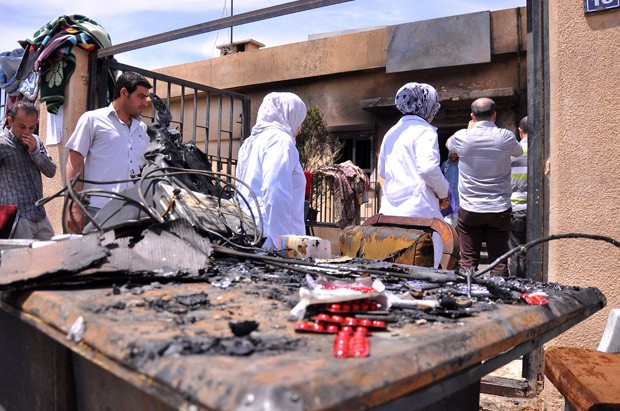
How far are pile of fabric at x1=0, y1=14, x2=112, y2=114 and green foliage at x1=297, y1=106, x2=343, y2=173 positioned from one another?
5.63 meters

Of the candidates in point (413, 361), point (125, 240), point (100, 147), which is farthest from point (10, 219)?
point (413, 361)

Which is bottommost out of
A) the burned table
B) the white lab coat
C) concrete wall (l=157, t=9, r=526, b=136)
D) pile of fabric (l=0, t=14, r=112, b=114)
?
the burned table

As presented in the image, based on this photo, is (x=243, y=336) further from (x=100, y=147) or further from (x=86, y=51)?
(x=86, y=51)

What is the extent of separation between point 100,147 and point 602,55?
9.53ft

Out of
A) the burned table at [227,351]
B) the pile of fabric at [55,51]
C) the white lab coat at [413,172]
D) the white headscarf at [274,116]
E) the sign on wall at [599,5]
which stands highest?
the pile of fabric at [55,51]

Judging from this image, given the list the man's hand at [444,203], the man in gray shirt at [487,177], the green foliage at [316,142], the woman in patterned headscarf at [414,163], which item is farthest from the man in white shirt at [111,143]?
the green foliage at [316,142]

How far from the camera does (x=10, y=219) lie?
3.40m

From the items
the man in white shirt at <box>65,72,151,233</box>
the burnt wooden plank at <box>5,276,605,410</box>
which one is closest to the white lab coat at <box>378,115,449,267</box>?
the man in white shirt at <box>65,72,151,233</box>

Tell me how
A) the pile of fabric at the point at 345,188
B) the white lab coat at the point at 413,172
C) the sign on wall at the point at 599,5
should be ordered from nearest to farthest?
the sign on wall at the point at 599,5 → the white lab coat at the point at 413,172 → the pile of fabric at the point at 345,188

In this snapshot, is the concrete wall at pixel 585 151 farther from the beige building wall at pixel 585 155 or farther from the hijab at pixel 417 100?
the hijab at pixel 417 100

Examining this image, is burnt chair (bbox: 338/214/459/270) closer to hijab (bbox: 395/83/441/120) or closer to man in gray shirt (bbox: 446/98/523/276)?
hijab (bbox: 395/83/441/120)

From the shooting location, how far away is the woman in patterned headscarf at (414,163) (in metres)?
3.40

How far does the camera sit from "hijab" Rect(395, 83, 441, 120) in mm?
3574

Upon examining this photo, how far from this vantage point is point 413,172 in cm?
347
